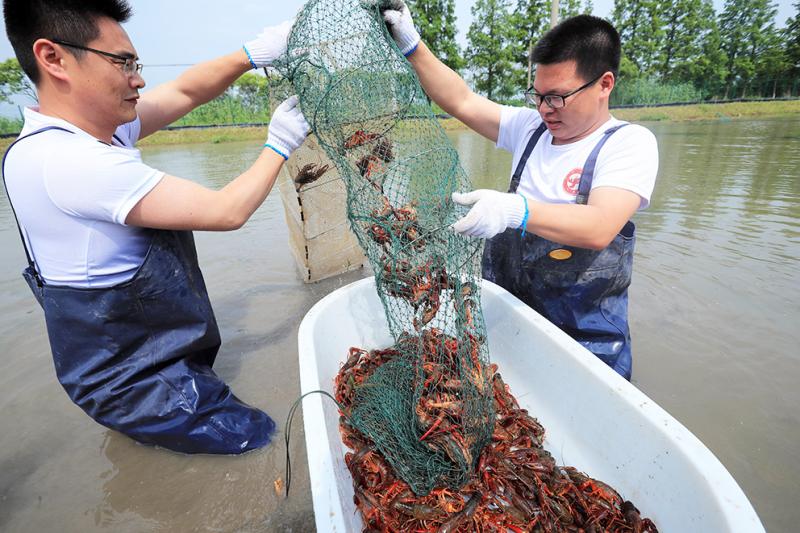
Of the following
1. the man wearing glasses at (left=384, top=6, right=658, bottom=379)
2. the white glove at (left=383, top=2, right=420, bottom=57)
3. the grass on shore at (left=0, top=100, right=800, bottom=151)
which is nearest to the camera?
the man wearing glasses at (left=384, top=6, right=658, bottom=379)

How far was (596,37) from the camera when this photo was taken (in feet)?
6.81

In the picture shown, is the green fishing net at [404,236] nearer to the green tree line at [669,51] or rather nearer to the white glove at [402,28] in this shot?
the white glove at [402,28]

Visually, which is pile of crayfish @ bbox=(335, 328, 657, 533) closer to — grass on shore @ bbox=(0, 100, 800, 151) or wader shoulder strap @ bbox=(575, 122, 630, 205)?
wader shoulder strap @ bbox=(575, 122, 630, 205)

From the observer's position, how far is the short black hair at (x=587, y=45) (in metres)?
2.08

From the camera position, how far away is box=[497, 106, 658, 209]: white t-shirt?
2.01m

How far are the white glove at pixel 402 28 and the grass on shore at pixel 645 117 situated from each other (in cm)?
1912

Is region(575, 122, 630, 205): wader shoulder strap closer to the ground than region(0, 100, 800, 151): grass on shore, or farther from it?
farther from it

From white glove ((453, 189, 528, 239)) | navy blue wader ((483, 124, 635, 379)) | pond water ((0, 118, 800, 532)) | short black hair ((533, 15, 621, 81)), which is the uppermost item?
short black hair ((533, 15, 621, 81))

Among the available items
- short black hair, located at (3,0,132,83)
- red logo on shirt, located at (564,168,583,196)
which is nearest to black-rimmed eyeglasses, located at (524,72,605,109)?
red logo on shirt, located at (564,168,583,196)

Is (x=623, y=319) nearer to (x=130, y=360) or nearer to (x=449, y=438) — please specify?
(x=449, y=438)

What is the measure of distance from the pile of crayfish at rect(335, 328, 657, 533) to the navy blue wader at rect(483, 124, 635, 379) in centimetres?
80

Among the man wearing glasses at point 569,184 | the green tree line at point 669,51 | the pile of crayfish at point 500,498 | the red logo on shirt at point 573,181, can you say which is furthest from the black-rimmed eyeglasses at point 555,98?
the green tree line at point 669,51

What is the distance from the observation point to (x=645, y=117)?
1142 inches

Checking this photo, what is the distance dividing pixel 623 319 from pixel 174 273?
2.78 meters
